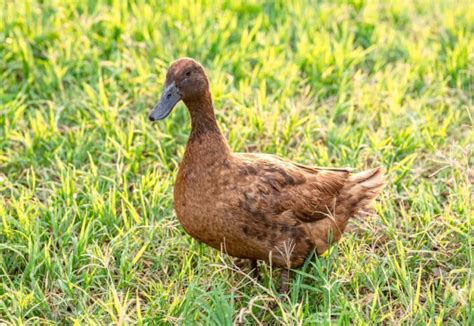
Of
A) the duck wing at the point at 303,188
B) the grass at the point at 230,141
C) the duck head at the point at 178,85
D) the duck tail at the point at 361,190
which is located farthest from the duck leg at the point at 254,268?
the duck head at the point at 178,85

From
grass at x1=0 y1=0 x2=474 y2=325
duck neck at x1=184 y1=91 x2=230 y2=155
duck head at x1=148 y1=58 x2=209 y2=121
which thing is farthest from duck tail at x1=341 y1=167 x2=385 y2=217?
duck head at x1=148 y1=58 x2=209 y2=121

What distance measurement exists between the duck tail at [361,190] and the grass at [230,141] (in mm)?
200

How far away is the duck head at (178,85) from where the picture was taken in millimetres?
4066

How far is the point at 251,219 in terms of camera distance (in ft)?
13.1

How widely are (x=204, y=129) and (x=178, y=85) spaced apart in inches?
10.2

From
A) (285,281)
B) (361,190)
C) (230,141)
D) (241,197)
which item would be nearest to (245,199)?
(241,197)

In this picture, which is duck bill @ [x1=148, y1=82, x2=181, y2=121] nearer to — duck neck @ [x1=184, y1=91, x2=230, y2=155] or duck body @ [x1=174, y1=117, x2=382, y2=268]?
duck neck @ [x1=184, y1=91, x2=230, y2=155]

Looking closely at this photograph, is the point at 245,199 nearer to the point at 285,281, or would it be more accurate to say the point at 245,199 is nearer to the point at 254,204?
the point at 254,204

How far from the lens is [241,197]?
4000 millimetres

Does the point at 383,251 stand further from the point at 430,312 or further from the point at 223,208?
the point at 223,208

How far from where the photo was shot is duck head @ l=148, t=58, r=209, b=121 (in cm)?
407

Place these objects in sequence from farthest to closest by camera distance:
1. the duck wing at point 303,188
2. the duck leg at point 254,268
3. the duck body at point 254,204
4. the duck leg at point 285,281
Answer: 1. the duck leg at point 254,268
2. the duck leg at point 285,281
3. the duck wing at point 303,188
4. the duck body at point 254,204

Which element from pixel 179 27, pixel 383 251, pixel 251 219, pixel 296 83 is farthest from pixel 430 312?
pixel 179 27

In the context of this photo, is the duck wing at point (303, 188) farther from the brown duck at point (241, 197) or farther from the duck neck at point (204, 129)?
the duck neck at point (204, 129)
